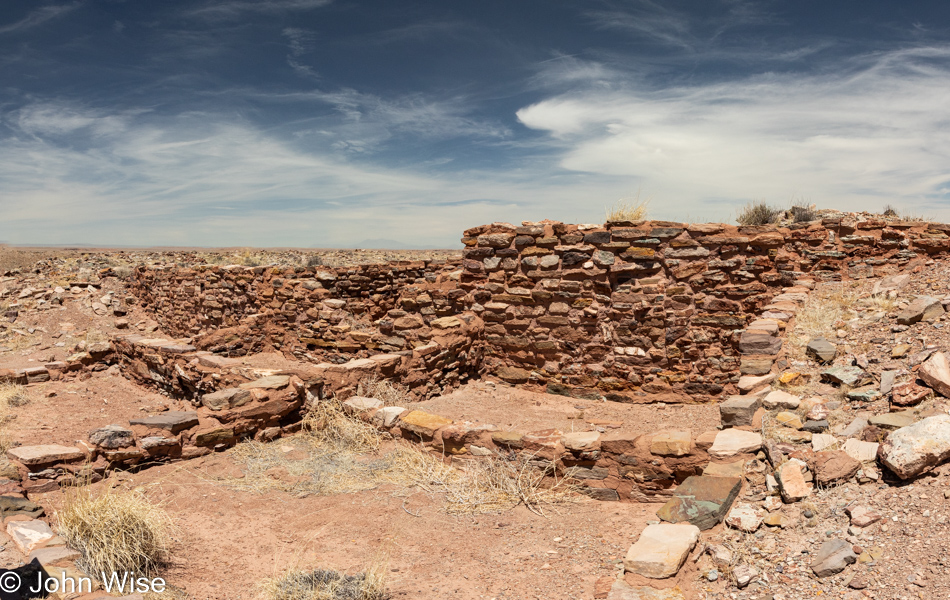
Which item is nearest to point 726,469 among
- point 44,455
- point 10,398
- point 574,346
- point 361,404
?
point 574,346

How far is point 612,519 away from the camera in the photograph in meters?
4.21

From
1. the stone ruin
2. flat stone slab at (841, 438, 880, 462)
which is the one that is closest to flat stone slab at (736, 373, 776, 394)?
the stone ruin

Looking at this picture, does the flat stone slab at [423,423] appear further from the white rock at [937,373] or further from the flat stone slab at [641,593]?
the white rock at [937,373]

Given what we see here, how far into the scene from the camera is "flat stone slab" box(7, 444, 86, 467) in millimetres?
4590

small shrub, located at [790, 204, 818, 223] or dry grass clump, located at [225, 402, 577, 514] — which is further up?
small shrub, located at [790, 204, 818, 223]

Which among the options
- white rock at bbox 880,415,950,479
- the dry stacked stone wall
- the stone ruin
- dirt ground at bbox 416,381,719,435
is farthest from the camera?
the dry stacked stone wall

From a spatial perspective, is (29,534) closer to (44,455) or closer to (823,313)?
(44,455)

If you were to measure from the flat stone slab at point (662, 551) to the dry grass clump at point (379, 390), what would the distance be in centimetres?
390

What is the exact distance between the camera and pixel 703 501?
3.60m

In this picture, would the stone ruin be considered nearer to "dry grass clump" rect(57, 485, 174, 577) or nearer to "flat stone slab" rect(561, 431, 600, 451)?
"flat stone slab" rect(561, 431, 600, 451)

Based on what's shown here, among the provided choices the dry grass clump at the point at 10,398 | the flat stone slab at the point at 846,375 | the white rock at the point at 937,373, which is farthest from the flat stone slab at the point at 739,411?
the dry grass clump at the point at 10,398

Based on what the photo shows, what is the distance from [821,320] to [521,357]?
12.4 feet

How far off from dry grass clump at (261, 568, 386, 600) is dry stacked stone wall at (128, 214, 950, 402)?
3922mm

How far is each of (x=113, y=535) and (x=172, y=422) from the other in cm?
224
